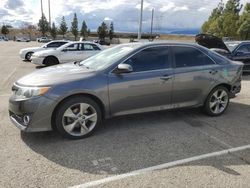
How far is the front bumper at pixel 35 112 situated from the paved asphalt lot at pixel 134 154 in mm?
285

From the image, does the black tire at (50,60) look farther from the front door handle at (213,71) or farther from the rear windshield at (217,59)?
the front door handle at (213,71)

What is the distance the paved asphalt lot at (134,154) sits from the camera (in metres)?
3.24

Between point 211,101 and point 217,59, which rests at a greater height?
point 217,59

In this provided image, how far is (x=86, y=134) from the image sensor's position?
14.4 feet

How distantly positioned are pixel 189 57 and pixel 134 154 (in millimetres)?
2383

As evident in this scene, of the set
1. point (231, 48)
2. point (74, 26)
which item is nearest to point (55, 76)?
point (231, 48)

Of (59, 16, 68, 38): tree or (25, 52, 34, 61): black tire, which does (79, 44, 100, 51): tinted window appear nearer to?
(25, 52, 34, 61): black tire

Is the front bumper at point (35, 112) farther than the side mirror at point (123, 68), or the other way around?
the side mirror at point (123, 68)

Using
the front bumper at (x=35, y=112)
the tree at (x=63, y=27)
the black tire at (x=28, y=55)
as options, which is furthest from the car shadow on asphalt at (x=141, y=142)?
the tree at (x=63, y=27)

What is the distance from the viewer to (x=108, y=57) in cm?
496

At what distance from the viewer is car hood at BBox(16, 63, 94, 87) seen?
13.5 feet

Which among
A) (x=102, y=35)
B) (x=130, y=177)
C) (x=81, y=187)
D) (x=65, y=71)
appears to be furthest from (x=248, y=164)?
(x=102, y=35)

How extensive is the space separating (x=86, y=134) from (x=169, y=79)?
1777mm

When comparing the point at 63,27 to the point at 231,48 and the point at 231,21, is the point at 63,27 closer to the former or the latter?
the point at 231,21
